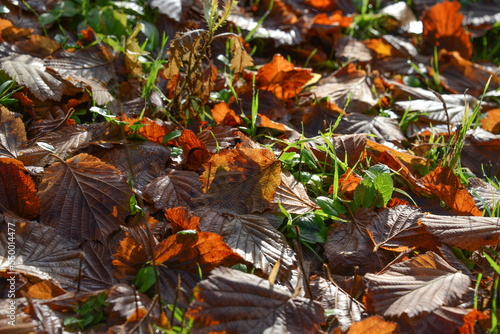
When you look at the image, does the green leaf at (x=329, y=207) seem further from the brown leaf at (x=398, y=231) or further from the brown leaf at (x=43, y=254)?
the brown leaf at (x=43, y=254)

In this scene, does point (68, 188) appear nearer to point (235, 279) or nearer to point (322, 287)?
point (235, 279)

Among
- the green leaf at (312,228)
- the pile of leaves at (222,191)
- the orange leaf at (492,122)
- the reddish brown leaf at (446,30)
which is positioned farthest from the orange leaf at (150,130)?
the reddish brown leaf at (446,30)

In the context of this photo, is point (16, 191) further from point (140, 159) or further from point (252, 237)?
point (252, 237)

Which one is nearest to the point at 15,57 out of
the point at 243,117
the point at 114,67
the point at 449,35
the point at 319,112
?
the point at 114,67

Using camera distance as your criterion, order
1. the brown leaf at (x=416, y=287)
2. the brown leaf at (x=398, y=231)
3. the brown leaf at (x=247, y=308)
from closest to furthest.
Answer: the brown leaf at (x=247, y=308)
the brown leaf at (x=416, y=287)
the brown leaf at (x=398, y=231)

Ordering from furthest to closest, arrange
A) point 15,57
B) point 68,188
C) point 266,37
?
point 266,37 < point 15,57 < point 68,188

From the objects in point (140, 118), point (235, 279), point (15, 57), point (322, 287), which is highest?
point (15, 57)

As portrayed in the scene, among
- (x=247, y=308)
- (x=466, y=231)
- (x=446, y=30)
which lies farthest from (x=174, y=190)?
(x=446, y=30)

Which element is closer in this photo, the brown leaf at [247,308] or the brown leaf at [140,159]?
the brown leaf at [247,308]
